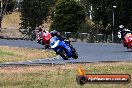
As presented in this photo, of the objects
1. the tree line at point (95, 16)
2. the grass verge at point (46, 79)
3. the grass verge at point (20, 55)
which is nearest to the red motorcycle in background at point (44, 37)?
the grass verge at point (20, 55)

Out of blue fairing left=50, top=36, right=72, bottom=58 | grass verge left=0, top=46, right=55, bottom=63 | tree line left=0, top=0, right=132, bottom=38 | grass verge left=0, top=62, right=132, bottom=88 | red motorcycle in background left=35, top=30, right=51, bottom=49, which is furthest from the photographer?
tree line left=0, top=0, right=132, bottom=38

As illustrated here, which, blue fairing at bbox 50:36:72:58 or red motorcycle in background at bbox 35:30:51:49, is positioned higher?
blue fairing at bbox 50:36:72:58

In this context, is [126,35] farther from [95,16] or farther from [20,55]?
[95,16]

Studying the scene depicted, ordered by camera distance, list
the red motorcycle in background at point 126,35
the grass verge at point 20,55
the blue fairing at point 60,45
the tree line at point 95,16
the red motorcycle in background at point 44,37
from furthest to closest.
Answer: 1. the tree line at point 95,16
2. the red motorcycle in background at point 44,37
3. the red motorcycle in background at point 126,35
4. the grass verge at point 20,55
5. the blue fairing at point 60,45

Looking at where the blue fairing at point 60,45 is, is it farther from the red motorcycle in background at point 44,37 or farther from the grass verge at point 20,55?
the red motorcycle in background at point 44,37

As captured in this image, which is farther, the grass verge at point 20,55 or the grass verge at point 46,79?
the grass verge at point 20,55

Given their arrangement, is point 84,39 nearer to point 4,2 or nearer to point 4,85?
point 4,2

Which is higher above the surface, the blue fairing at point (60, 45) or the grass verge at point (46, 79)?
the blue fairing at point (60, 45)

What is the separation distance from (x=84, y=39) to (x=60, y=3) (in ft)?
38.8

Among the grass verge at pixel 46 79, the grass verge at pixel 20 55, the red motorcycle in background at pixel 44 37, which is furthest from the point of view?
the red motorcycle in background at pixel 44 37

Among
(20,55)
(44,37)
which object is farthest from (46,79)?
(44,37)

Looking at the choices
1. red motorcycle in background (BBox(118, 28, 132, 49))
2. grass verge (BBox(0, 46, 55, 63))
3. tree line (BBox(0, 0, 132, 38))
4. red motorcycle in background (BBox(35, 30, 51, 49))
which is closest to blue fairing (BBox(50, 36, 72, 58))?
grass verge (BBox(0, 46, 55, 63))

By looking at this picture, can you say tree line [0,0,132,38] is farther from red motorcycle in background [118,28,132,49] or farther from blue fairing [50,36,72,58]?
blue fairing [50,36,72,58]

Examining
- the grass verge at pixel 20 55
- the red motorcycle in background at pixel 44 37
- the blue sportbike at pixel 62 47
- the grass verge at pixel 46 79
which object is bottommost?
the grass verge at pixel 20 55
